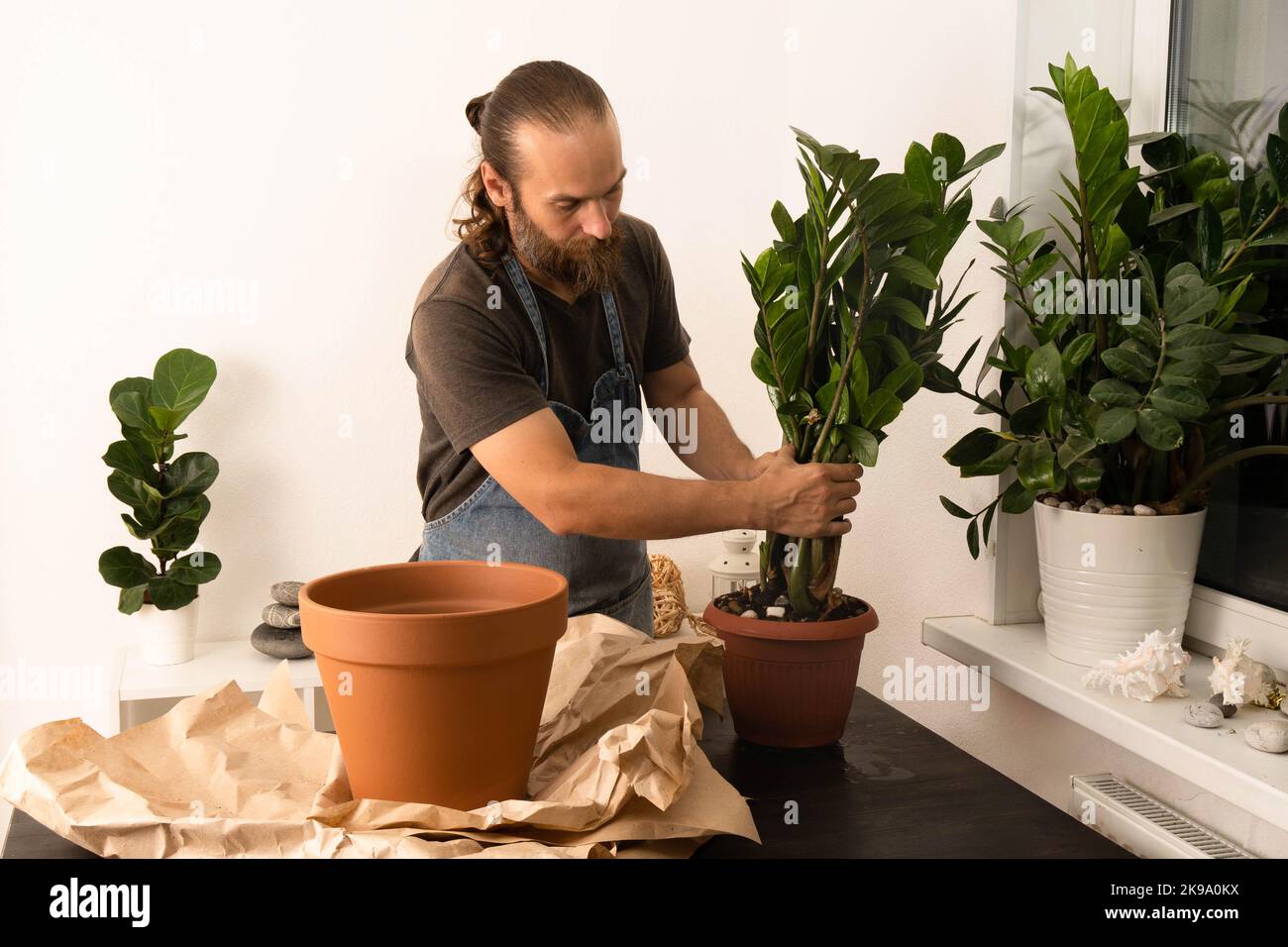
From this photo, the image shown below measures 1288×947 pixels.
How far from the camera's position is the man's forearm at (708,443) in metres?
1.63

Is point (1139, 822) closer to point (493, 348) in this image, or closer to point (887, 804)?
point (887, 804)

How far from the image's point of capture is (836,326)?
1333mm

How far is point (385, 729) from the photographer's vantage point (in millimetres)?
848

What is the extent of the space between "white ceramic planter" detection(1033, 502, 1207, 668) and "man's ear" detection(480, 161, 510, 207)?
2.82 ft

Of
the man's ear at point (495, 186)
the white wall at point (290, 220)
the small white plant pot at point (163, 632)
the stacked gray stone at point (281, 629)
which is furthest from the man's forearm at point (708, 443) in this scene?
the small white plant pot at point (163, 632)

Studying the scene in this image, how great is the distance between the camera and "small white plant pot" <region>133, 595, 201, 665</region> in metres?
2.24

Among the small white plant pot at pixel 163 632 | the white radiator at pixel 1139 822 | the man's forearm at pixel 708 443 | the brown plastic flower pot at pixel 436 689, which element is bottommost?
the white radiator at pixel 1139 822

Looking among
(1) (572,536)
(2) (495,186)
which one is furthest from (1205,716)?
(2) (495,186)

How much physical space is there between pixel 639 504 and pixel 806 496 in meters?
0.20

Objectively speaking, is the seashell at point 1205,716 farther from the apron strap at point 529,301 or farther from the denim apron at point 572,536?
the apron strap at point 529,301

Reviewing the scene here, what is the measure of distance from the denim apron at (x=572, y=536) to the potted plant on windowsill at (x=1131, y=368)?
0.44 m
